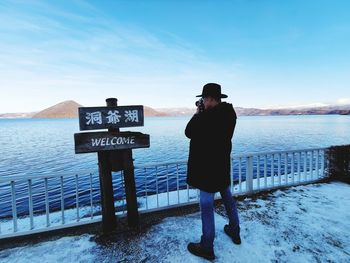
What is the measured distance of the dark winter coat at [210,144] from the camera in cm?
267

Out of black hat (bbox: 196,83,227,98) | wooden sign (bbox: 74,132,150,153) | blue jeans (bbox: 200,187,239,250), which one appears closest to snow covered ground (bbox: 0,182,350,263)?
blue jeans (bbox: 200,187,239,250)

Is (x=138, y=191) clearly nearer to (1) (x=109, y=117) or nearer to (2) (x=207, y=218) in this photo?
(1) (x=109, y=117)

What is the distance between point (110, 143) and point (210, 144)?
1798 mm

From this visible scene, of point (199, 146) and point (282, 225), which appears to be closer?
point (199, 146)

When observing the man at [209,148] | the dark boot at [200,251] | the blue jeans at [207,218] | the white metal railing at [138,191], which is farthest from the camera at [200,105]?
the white metal railing at [138,191]

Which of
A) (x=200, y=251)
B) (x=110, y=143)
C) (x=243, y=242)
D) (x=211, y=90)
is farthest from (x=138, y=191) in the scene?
(x=211, y=90)

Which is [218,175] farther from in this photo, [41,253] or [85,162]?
[85,162]

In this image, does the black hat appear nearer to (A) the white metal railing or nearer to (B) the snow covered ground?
(B) the snow covered ground

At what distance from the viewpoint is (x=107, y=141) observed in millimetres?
3646

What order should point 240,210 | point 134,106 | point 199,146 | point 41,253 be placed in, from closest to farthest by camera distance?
point 199,146, point 41,253, point 134,106, point 240,210

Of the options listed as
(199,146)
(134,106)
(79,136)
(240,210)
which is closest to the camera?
(199,146)

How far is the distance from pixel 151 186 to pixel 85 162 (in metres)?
8.84

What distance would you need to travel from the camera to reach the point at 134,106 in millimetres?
3766

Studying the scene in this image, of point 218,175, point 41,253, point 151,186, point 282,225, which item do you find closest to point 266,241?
point 282,225
